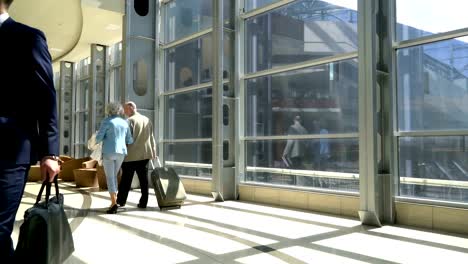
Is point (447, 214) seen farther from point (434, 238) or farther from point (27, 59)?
point (27, 59)

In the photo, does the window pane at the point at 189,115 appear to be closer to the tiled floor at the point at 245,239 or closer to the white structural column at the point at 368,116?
the tiled floor at the point at 245,239

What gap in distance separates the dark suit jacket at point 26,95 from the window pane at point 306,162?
13.8 feet

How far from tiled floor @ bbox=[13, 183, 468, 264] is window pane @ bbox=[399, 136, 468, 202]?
0.52 metres

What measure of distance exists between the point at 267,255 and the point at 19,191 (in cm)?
214

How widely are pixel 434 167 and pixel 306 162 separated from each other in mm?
1765

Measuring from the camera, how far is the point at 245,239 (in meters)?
3.78

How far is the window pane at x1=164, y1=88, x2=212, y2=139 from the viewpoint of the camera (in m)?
7.88

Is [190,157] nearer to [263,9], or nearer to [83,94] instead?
[263,9]

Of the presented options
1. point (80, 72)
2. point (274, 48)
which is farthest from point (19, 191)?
point (80, 72)

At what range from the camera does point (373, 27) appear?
15.3 ft

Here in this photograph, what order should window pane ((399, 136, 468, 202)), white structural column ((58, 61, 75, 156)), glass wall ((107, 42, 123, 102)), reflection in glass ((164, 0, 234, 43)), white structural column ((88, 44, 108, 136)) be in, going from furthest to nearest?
1. white structural column ((58, 61, 75, 156))
2. white structural column ((88, 44, 108, 136))
3. glass wall ((107, 42, 123, 102))
4. reflection in glass ((164, 0, 234, 43))
5. window pane ((399, 136, 468, 202))

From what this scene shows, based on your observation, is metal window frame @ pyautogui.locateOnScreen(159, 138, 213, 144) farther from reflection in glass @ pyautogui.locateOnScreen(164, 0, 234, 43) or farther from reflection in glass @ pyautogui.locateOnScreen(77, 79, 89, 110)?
reflection in glass @ pyautogui.locateOnScreen(77, 79, 89, 110)

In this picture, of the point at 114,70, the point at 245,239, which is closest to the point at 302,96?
the point at 245,239

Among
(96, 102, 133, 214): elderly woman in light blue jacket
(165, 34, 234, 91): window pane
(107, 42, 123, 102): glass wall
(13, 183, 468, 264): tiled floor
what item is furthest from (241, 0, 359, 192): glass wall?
(107, 42, 123, 102): glass wall
